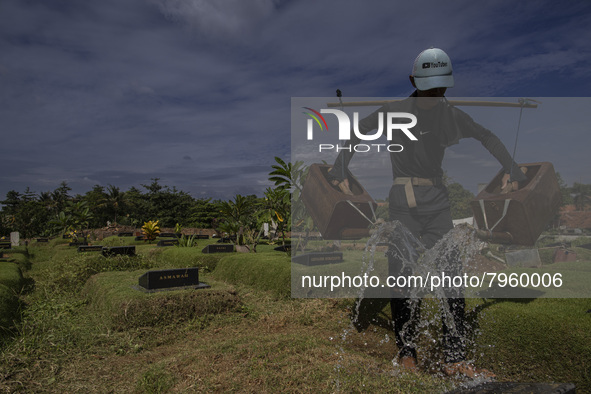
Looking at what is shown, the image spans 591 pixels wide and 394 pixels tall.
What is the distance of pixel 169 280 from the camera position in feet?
20.9

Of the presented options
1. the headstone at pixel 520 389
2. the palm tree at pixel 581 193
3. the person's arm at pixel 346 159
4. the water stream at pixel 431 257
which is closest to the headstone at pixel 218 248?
the water stream at pixel 431 257

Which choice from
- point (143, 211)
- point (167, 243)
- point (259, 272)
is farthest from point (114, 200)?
point (259, 272)

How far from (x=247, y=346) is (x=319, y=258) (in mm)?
3543

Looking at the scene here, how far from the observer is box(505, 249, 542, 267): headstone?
11.9ft

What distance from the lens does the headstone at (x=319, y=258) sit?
7039 mm

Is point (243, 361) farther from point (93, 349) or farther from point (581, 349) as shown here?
point (581, 349)

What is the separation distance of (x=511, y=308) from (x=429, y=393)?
5.85 feet

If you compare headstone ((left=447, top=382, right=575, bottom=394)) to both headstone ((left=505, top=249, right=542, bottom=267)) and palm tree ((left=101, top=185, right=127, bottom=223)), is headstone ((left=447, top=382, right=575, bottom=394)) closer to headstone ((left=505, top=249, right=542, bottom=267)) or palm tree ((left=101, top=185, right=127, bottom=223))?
headstone ((left=505, top=249, right=542, bottom=267))

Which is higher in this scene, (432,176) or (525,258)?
(432,176)

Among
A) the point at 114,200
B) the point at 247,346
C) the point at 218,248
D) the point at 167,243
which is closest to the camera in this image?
the point at 247,346

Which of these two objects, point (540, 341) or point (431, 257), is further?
point (540, 341)

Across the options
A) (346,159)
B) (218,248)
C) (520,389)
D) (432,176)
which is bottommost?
(218,248)

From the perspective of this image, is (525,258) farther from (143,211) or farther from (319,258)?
(143,211)

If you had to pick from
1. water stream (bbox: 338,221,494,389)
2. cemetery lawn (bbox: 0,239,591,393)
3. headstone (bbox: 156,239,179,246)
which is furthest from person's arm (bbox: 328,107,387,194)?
headstone (bbox: 156,239,179,246)
